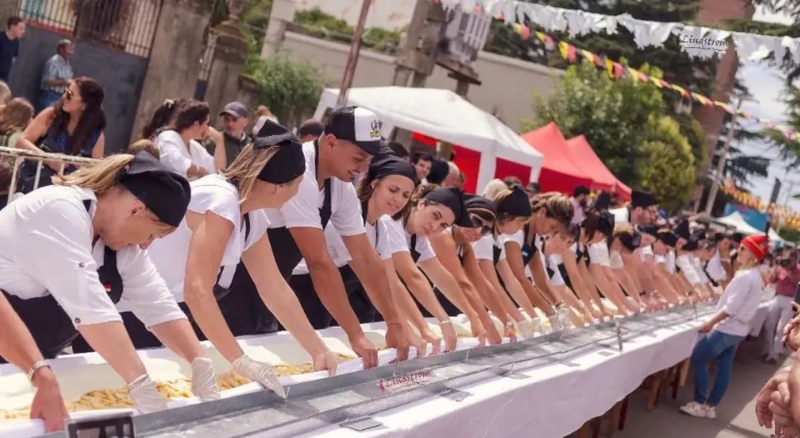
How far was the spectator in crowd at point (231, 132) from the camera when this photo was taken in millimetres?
6605

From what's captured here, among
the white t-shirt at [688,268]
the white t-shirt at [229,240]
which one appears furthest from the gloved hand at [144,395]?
the white t-shirt at [688,268]

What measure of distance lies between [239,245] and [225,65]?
9796mm

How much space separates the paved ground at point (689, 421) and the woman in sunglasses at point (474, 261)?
7.84 ft

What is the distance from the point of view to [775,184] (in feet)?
151

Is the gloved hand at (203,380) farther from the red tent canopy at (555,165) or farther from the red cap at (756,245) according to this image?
the red tent canopy at (555,165)

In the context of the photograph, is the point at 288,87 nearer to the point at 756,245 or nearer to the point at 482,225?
the point at 756,245

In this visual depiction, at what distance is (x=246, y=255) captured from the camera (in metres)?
2.88

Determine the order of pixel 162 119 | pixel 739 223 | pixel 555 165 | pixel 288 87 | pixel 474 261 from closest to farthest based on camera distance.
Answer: pixel 474 261 < pixel 162 119 < pixel 555 165 < pixel 288 87 < pixel 739 223

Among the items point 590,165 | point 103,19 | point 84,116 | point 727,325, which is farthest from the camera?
point 590,165

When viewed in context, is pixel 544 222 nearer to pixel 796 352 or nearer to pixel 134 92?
pixel 796 352

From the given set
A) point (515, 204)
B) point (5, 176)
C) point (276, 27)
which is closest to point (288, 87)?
point (276, 27)

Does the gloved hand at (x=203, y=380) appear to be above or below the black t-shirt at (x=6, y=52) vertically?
below

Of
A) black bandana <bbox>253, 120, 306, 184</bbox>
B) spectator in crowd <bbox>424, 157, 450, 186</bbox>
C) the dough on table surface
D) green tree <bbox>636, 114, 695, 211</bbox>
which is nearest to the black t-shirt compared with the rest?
spectator in crowd <bbox>424, 157, 450, 186</bbox>

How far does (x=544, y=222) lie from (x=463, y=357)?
74.0 inches
